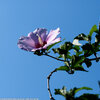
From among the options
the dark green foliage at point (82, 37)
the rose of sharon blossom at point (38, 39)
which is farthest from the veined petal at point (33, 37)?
the dark green foliage at point (82, 37)

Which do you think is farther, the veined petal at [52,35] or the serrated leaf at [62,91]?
the veined petal at [52,35]

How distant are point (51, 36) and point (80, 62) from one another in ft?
0.67

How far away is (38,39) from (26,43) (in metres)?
0.08

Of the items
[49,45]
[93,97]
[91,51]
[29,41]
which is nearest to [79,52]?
[91,51]

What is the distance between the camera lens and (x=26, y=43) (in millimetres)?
1188

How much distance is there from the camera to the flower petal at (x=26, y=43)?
1143 millimetres

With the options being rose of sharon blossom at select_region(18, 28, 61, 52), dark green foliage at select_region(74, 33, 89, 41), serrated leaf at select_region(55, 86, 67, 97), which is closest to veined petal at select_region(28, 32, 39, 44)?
rose of sharon blossom at select_region(18, 28, 61, 52)

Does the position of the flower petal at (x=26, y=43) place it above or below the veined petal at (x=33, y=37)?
below

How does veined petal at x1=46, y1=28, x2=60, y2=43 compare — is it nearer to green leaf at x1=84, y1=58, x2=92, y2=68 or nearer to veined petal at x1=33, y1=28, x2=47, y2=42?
veined petal at x1=33, y1=28, x2=47, y2=42

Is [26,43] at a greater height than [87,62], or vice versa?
[26,43]

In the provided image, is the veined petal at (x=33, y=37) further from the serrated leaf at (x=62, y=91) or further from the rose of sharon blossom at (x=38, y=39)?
the serrated leaf at (x=62, y=91)

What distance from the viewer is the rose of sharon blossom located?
118 centimetres

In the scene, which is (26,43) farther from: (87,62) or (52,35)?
(87,62)

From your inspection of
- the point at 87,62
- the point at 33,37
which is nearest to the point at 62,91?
the point at 87,62
